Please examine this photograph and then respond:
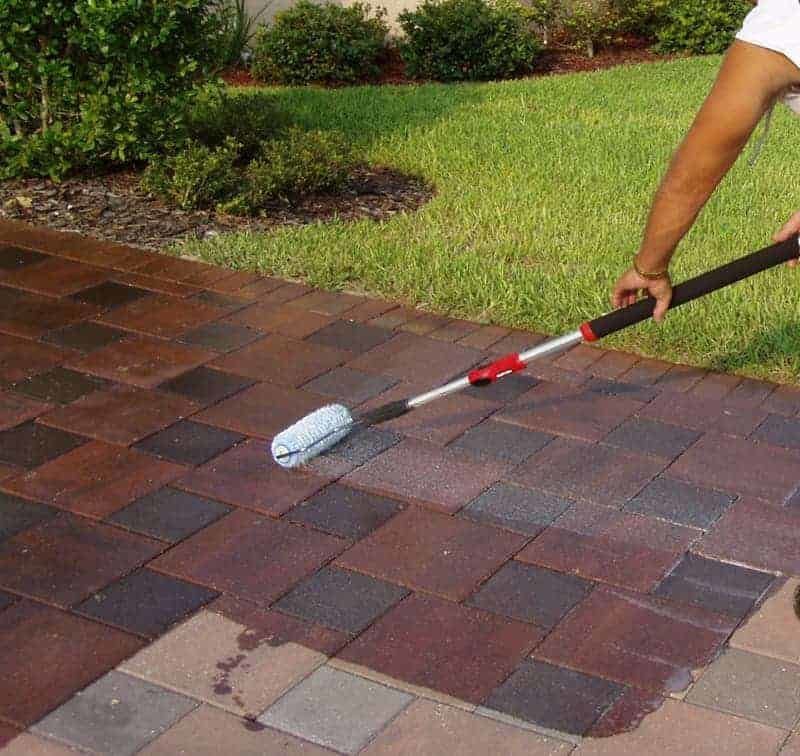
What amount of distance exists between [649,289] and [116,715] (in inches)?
62.0

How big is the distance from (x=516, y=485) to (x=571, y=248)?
2277 mm

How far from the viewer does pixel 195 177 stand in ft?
21.1

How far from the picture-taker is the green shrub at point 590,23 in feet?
39.1

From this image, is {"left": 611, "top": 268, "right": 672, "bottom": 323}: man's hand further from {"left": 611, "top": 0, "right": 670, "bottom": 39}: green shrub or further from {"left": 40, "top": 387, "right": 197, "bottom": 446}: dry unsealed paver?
{"left": 611, "top": 0, "right": 670, "bottom": 39}: green shrub

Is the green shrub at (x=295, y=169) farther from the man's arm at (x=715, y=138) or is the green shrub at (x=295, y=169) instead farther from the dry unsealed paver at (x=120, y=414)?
the man's arm at (x=715, y=138)

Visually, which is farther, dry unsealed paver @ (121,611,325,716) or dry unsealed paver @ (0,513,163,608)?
dry unsealed paver @ (0,513,163,608)

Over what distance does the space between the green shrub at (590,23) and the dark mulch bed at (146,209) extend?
529cm

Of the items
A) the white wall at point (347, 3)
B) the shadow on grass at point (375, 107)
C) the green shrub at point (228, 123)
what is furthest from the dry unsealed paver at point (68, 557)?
the white wall at point (347, 3)

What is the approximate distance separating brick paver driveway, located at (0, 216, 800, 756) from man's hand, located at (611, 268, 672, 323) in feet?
2.28

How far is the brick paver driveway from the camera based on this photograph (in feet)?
9.63

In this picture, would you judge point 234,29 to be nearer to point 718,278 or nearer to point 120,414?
point 120,414

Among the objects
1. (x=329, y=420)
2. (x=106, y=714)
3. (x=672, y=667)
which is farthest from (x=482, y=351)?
(x=106, y=714)

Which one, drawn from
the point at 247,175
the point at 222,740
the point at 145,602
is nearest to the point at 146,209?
the point at 247,175

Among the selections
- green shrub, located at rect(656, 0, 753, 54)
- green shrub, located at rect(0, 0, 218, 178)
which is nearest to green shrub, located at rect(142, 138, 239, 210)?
green shrub, located at rect(0, 0, 218, 178)
